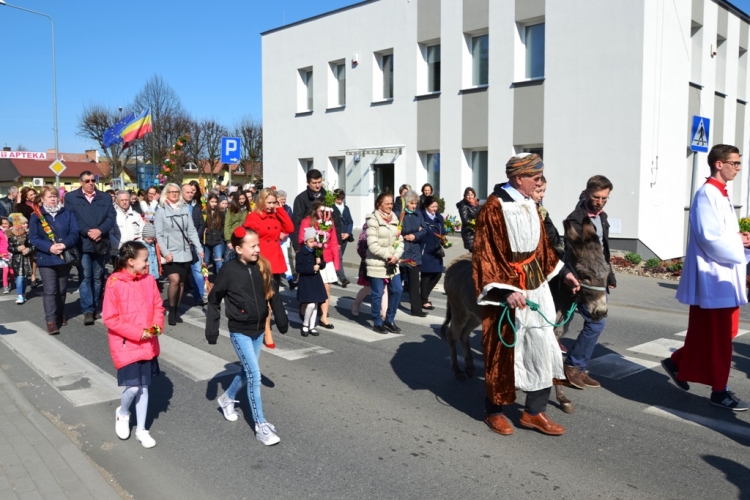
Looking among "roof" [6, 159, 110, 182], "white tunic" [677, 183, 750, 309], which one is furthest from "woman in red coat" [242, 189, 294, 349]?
"roof" [6, 159, 110, 182]

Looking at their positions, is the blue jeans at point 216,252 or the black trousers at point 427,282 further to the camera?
the blue jeans at point 216,252

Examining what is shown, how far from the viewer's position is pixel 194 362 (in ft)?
24.5

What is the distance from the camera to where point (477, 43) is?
20516mm

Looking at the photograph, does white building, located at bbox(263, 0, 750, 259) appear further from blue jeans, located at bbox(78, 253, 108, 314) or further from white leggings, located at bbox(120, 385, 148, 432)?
white leggings, located at bbox(120, 385, 148, 432)

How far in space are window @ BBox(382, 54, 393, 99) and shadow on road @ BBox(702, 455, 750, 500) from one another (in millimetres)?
19663

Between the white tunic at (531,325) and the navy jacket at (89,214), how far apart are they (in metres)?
6.67

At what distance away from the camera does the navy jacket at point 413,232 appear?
9.78 meters

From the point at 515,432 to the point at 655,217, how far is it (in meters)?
13.8

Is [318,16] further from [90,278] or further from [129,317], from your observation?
[129,317]

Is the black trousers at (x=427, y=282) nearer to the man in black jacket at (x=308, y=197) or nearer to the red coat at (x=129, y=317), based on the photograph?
the man in black jacket at (x=308, y=197)

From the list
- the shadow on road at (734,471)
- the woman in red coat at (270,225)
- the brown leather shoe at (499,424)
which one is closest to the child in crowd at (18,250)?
the woman in red coat at (270,225)

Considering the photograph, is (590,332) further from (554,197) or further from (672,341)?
(554,197)

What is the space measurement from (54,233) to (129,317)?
4.66m

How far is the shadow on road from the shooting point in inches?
165
